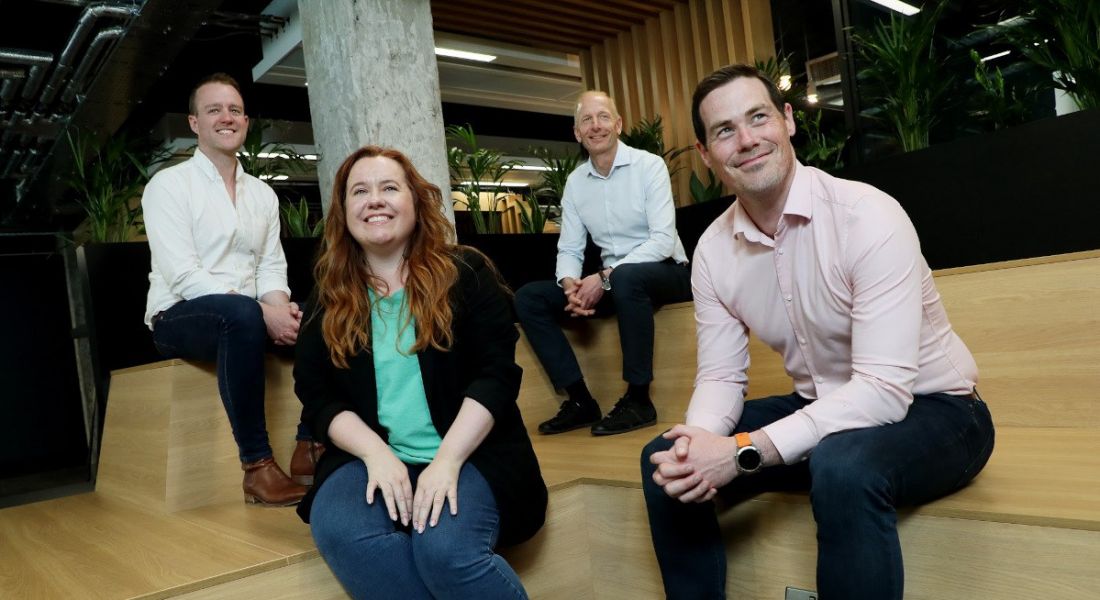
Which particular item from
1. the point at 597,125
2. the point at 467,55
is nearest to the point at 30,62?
the point at 467,55

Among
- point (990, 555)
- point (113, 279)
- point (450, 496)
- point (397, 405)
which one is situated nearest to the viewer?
point (990, 555)

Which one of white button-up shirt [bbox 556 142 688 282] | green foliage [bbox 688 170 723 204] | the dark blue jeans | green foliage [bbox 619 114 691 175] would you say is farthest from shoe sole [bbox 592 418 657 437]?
green foliage [bbox 619 114 691 175]

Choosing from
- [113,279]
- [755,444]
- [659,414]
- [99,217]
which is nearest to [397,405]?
[755,444]

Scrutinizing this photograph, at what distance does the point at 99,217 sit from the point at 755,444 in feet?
11.1

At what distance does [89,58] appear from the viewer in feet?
18.1

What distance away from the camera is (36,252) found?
7.55 meters

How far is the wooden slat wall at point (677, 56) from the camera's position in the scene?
19.2ft

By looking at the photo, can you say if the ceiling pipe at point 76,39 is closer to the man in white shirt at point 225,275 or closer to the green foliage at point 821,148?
the man in white shirt at point 225,275

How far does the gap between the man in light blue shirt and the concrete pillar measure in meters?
0.58

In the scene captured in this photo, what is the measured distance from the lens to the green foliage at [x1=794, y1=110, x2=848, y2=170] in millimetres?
4770

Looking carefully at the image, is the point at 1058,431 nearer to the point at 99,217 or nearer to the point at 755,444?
the point at 755,444

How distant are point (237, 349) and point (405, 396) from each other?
0.84 metres

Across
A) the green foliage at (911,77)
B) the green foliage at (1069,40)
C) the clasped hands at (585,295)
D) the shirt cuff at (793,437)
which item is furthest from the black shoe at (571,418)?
the green foliage at (1069,40)

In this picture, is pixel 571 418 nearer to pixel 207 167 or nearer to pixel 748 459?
pixel 207 167
